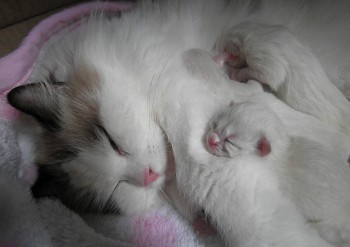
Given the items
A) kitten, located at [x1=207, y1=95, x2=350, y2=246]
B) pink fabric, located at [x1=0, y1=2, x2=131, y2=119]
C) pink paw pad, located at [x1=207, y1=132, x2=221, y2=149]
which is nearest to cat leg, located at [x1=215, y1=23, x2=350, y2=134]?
kitten, located at [x1=207, y1=95, x2=350, y2=246]

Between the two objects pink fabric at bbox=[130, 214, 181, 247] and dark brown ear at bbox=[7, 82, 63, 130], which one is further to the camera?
pink fabric at bbox=[130, 214, 181, 247]

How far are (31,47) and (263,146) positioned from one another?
3.18 ft

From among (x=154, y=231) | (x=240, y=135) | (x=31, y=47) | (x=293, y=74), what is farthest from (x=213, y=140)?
(x=31, y=47)

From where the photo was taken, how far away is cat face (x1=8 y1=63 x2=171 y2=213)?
0.99m

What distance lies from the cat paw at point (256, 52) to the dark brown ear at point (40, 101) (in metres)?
0.53

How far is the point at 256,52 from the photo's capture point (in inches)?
42.1

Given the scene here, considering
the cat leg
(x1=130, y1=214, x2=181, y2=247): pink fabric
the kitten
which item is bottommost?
(x1=130, y1=214, x2=181, y2=247): pink fabric

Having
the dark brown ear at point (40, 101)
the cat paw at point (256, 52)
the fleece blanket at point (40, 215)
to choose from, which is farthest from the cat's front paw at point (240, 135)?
the dark brown ear at point (40, 101)

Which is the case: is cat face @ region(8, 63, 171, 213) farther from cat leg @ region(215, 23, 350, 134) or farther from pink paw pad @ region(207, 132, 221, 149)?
cat leg @ region(215, 23, 350, 134)

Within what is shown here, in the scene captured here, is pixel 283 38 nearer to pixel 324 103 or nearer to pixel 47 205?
pixel 324 103

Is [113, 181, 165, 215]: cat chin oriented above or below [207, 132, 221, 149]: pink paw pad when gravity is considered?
below

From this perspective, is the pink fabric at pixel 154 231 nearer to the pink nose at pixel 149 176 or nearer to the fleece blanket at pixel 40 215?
the fleece blanket at pixel 40 215

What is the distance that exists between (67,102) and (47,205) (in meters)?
0.34

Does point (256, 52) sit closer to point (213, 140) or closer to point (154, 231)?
point (213, 140)
